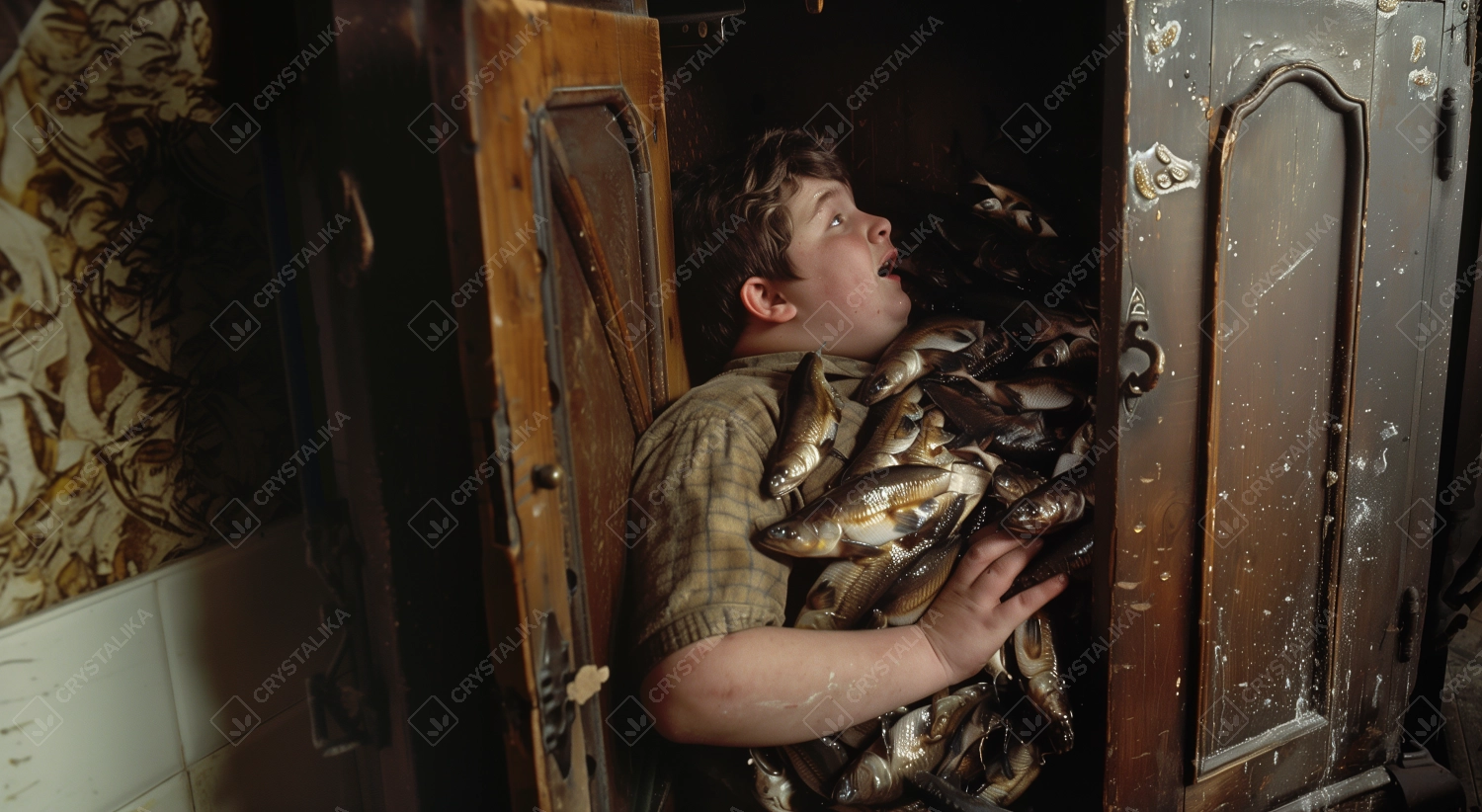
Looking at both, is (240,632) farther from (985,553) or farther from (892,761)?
(985,553)

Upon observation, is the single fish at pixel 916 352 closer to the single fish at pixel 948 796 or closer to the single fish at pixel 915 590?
the single fish at pixel 915 590

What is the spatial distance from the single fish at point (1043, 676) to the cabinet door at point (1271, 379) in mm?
81

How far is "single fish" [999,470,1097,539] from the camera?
1360mm

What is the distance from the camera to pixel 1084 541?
141cm

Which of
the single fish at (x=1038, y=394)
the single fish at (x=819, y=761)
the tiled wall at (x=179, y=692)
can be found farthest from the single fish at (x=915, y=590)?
the tiled wall at (x=179, y=692)

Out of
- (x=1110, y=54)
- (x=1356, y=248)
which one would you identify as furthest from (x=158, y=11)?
(x=1356, y=248)

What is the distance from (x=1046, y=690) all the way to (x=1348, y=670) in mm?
805

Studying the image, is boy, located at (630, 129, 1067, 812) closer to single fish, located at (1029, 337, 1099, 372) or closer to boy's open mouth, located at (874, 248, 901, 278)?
boy's open mouth, located at (874, 248, 901, 278)

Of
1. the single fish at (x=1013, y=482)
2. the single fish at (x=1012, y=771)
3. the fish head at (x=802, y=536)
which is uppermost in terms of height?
the single fish at (x=1013, y=482)

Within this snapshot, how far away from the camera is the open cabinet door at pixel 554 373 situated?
890 mm

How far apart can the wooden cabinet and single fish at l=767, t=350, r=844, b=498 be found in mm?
258

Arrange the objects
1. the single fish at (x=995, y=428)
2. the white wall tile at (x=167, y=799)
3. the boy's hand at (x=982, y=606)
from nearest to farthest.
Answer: the white wall tile at (x=167, y=799)
the boy's hand at (x=982, y=606)
the single fish at (x=995, y=428)

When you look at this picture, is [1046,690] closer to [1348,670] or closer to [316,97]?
[1348,670]

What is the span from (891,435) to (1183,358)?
0.48 metres
